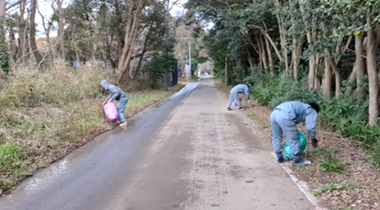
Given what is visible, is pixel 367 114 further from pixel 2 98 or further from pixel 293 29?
pixel 2 98

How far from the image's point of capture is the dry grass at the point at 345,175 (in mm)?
4285

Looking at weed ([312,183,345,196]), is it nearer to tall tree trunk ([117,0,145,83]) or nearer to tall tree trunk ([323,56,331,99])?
tall tree trunk ([323,56,331,99])

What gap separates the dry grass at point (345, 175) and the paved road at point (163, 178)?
12.7 inches

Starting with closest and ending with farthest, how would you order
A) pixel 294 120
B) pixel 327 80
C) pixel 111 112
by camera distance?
pixel 294 120, pixel 111 112, pixel 327 80

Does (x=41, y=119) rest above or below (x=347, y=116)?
above

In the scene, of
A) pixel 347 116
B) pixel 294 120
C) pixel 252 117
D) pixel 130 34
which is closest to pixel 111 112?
pixel 252 117

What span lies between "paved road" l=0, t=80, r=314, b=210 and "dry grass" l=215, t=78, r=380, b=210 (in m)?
0.32

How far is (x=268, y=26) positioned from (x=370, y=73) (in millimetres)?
11482

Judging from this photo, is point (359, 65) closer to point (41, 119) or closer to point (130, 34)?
point (41, 119)

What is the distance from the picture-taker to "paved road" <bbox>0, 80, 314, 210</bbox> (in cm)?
447

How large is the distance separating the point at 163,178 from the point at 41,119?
504 cm

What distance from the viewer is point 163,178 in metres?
5.45

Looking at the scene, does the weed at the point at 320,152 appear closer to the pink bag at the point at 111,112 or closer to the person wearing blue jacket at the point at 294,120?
the person wearing blue jacket at the point at 294,120

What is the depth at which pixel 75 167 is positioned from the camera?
620cm
